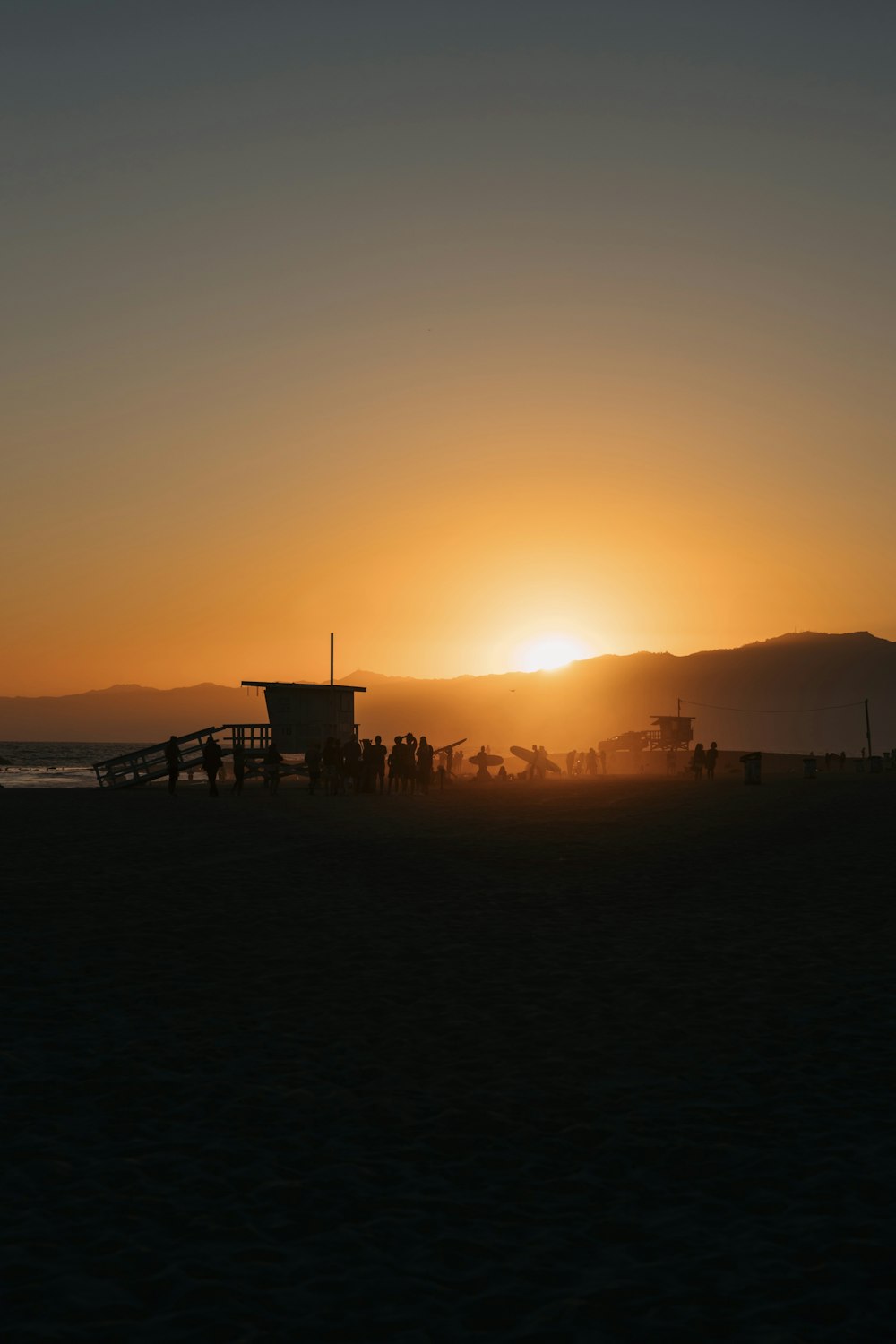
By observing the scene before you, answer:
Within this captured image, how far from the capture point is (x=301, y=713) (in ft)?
164

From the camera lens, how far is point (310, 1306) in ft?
12.8

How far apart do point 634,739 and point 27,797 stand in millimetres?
56227

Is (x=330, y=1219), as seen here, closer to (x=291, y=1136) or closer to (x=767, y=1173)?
(x=291, y=1136)

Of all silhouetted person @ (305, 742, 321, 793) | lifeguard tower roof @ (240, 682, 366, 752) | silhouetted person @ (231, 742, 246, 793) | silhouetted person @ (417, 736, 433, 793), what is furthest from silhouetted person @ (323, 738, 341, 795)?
lifeguard tower roof @ (240, 682, 366, 752)

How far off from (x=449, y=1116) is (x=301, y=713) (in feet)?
146

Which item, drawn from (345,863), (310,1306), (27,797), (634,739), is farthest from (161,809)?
(634,739)

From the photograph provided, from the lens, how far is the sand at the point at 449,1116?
399 cm

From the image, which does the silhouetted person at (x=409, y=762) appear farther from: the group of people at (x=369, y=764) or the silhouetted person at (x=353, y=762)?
the silhouetted person at (x=353, y=762)

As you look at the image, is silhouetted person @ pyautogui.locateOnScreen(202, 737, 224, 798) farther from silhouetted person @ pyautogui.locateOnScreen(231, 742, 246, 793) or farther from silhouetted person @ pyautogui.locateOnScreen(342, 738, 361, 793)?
silhouetted person @ pyautogui.locateOnScreen(342, 738, 361, 793)

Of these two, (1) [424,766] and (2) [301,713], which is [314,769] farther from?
(2) [301,713]

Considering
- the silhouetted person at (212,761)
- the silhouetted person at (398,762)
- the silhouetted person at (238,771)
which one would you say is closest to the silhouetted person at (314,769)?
the silhouetted person at (238,771)

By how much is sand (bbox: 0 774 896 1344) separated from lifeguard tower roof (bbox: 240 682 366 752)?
35.5m

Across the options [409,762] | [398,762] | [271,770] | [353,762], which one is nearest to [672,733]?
[409,762]

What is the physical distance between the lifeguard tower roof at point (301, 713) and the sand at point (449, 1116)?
35534mm
